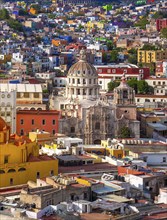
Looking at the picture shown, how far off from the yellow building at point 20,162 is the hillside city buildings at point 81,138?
0.04 m

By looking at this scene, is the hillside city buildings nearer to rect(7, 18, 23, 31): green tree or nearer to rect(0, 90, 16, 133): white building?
rect(0, 90, 16, 133): white building

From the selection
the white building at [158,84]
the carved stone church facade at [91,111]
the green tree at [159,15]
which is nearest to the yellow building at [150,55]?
the white building at [158,84]

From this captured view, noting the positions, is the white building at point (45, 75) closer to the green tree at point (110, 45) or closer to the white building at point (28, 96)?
the white building at point (28, 96)

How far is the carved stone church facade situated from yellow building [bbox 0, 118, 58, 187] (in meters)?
10.6

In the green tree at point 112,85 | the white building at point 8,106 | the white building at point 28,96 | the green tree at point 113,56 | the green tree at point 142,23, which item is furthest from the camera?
the green tree at point 142,23

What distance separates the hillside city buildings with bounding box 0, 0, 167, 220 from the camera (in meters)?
29.5

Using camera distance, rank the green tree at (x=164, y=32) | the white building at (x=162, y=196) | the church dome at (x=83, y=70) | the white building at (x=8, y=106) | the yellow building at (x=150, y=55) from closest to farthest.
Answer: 1. the white building at (x=162, y=196)
2. the white building at (x=8, y=106)
3. the church dome at (x=83, y=70)
4. the yellow building at (x=150, y=55)
5. the green tree at (x=164, y=32)

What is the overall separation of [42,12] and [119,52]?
1700 inches

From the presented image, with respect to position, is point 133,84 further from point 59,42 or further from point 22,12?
point 22,12

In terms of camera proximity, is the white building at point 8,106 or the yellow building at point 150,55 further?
the yellow building at point 150,55

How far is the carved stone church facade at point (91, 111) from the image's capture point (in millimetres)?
45594

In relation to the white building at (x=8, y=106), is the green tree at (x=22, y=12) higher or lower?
higher

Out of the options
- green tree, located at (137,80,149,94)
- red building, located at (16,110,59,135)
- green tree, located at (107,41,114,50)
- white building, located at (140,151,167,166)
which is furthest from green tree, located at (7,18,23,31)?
white building, located at (140,151,167,166)

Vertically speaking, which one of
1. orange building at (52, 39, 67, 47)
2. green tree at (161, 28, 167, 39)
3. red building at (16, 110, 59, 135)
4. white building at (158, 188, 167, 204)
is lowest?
white building at (158, 188, 167, 204)
